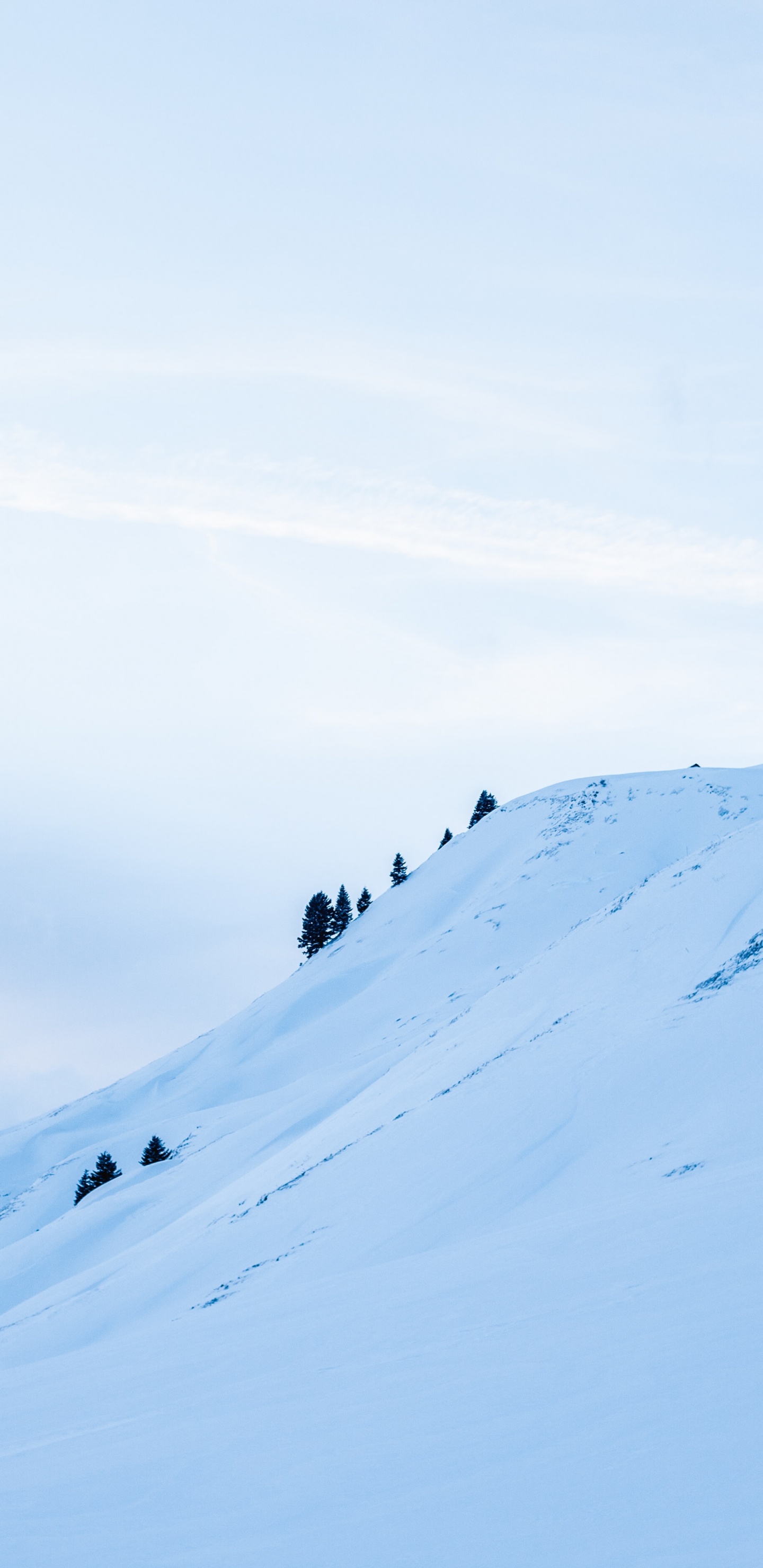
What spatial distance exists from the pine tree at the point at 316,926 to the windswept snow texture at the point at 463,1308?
44.7 meters

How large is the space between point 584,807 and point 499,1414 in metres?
60.9

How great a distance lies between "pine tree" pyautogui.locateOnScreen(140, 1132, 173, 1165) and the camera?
1594 inches

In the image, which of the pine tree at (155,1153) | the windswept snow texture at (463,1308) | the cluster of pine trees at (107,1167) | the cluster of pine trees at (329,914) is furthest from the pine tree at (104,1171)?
the cluster of pine trees at (329,914)

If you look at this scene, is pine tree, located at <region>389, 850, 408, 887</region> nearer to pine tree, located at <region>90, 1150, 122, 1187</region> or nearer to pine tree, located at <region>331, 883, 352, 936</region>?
pine tree, located at <region>331, 883, 352, 936</region>

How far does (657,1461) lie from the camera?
229 inches

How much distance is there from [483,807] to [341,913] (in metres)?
13.4

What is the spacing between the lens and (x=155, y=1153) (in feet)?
134

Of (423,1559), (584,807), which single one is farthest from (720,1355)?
(584,807)

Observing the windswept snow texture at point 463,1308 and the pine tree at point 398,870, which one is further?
the pine tree at point 398,870

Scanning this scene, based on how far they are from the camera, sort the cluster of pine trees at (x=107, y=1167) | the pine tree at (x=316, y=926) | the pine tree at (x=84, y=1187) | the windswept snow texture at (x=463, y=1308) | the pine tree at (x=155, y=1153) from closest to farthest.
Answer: the windswept snow texture at (x=463, y=1308), the pine tree at (x=155, y=1153), the cluster of pine trees at (x=107, y=1167), the pine tree at (x=84, y=1187), the pine tree at (x=316, y=926)

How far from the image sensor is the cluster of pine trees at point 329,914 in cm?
7681

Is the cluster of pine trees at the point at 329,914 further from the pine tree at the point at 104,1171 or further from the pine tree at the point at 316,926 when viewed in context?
the pine tree at the point at 104,1171

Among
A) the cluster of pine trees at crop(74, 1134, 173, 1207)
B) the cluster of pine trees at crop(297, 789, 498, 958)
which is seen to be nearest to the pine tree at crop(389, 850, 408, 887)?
the cluster of pine trees at crop(297, 789, 498, 958)

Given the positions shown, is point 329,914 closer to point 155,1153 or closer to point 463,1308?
point 155,1153
